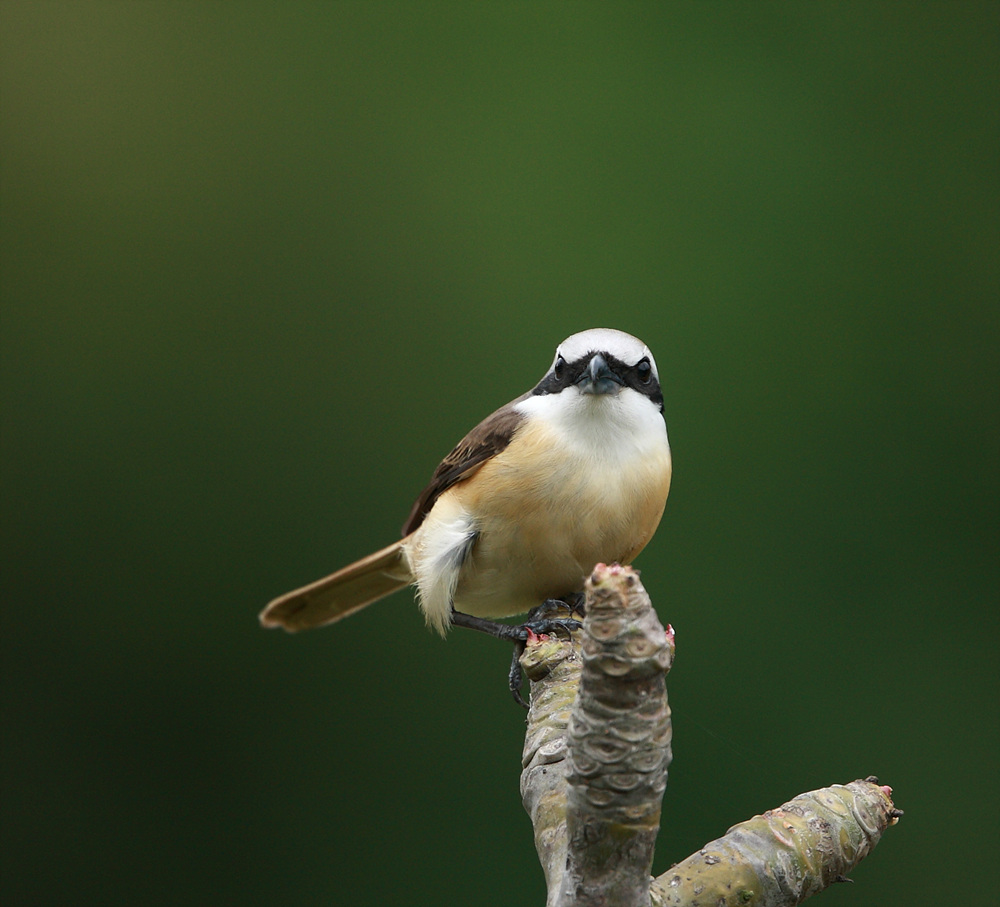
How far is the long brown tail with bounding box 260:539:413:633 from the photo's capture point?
3.13m

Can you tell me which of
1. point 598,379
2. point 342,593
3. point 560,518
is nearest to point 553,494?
point 560,518

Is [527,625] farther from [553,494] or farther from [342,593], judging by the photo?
[342,593]

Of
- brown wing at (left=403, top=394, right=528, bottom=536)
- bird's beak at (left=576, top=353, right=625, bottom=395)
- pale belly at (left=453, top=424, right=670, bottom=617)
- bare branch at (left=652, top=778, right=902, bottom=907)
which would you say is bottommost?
bare branch at (left=652, top=778, right=902, bottom=907)

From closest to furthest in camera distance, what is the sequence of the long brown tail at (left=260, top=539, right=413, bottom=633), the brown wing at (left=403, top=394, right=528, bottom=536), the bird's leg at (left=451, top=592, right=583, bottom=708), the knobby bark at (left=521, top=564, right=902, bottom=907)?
the knobby bark at (left=521, top=564, right=902, bottom=907), the bird's leg at (left=451, top=592, right=583, bottom=708), the brown wing at (left=403, top=394, right=528, bottom=536), the long brown tail at (left=260, top=539, right=413, bottom=633)

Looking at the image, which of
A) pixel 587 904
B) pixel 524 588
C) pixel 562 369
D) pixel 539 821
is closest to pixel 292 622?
pixel 524 588

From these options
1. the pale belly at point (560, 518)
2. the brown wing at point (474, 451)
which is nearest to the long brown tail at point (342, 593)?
the brown wing at point (474, 451)

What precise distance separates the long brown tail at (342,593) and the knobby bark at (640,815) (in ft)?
5.89

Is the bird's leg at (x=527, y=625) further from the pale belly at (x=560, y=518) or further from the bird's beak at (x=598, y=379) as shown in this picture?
the bird's beak at (x=598, y=379)

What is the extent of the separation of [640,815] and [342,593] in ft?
7.20

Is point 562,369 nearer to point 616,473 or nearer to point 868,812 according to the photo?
point 616,473

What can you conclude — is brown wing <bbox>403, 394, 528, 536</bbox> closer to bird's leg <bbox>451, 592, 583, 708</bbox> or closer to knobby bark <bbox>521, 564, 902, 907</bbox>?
bird's leg <bbox>451, 592, 583, 708</bbox>

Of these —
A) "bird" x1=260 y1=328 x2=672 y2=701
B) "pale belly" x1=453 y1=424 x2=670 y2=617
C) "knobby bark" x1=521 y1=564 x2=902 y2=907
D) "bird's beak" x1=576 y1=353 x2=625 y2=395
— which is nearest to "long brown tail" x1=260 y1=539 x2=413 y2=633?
"bird" x1=260 y1=328 x2=672 y2=701

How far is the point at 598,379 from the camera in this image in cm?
245

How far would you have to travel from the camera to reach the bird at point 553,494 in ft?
7.83
